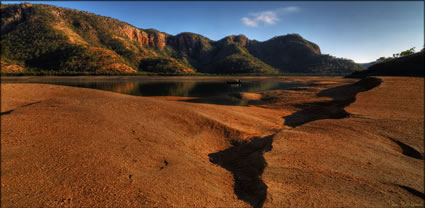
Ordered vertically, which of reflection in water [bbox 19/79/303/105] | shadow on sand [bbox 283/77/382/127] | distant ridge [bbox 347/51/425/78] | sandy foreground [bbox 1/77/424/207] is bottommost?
reflection in water [bbox 19/79/303/105]

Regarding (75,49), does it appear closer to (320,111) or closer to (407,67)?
(320,111)

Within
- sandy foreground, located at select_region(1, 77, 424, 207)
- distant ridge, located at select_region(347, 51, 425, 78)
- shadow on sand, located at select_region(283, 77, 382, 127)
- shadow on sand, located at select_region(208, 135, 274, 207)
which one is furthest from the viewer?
distant ridge, located at select_region(347, 51, 425, 78)

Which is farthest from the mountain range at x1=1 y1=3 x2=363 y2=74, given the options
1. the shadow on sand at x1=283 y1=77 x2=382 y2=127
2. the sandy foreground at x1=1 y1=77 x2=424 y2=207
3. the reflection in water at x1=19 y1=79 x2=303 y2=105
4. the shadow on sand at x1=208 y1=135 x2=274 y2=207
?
the shadow on sand at x1=208 y1=135 x2=274 y2=207

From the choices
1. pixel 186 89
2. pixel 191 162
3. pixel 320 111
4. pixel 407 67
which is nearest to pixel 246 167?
pixel 191 162

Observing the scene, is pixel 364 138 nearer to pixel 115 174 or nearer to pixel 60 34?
pixel 115 174

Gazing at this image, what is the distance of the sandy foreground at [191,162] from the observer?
155 inches

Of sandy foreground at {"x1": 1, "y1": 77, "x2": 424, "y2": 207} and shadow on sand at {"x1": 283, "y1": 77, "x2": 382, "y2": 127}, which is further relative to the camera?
shadow on sand at {"x1": 283, "y1": 77, "x2": 382, "y2": 127}

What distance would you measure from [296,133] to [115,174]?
8.07m

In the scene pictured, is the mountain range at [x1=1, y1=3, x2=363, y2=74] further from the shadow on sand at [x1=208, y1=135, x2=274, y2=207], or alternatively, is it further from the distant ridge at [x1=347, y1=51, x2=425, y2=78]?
the shadow on sand at [x1=208, y1=135, x2=274, y2=207]

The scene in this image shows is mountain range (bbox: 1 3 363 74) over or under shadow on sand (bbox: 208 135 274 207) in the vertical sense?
over

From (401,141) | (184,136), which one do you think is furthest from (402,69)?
(184,136)

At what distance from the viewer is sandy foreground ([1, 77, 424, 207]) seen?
393 cm

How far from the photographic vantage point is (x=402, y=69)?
5250 cm

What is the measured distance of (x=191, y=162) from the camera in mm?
6152
